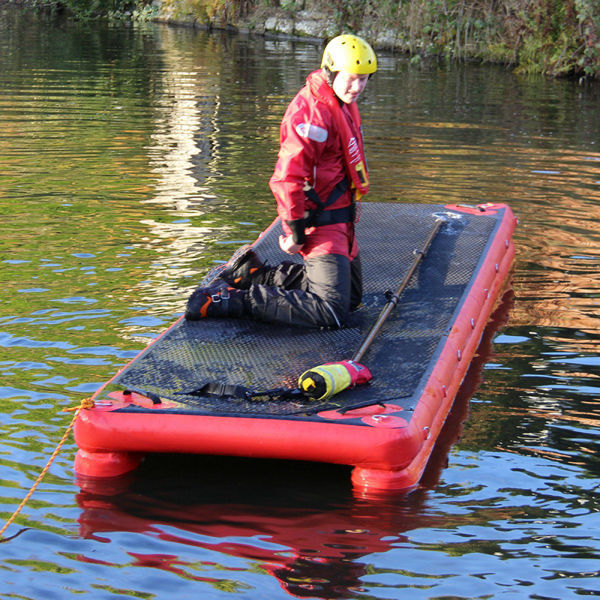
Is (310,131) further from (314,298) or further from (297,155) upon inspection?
(314,298)

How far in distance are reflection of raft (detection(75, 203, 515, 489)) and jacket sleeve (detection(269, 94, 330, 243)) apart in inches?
30.9

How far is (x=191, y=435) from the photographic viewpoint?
4.85 m

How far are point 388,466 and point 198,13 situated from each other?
2869 centimetres

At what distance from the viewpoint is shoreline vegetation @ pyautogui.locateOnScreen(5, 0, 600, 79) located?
63.6 feet

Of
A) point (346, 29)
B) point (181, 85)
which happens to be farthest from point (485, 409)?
point (346, 29)

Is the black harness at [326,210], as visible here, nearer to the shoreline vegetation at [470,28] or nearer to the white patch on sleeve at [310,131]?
the white patch on sleeve at [310,131]

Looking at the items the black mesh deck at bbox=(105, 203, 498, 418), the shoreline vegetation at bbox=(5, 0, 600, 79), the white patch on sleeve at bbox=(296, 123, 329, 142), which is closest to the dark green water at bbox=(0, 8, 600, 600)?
the black mesh deck at bbox=(105, 203, 498, 418)

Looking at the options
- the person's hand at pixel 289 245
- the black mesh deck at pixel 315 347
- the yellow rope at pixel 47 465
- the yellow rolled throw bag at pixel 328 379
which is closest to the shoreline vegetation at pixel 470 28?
the black mesh deck at pixel 315 347

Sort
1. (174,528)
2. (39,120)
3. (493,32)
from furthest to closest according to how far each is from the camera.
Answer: (493,32)
(39,120)
(174,528)

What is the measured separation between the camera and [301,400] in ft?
16.7

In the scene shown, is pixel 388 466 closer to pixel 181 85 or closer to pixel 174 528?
pixel 174 528

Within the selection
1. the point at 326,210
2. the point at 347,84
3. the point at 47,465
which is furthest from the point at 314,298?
the point at 47,465

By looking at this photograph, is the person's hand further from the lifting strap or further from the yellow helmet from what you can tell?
the lifting strap

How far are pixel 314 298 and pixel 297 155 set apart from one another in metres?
0.92
